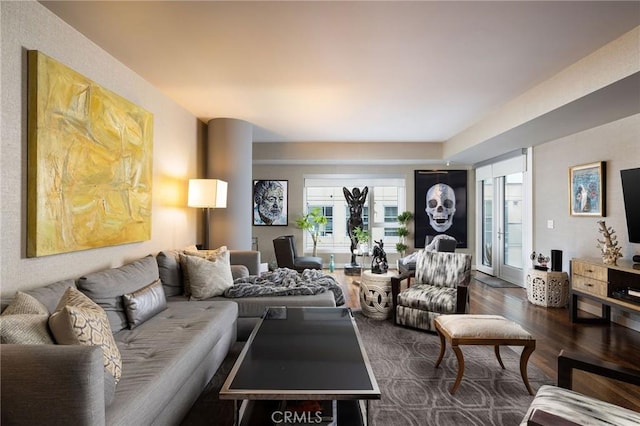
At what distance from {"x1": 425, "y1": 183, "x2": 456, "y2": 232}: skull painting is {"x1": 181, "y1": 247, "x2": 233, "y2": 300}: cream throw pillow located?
5085mm

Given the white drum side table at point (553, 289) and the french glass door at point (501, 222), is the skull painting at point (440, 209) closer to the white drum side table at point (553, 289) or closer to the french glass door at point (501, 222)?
the french glass door at point (501, 222)

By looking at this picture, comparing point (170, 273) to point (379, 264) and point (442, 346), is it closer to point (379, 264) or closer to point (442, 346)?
point (379, 264)

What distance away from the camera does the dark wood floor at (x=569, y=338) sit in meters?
2.25

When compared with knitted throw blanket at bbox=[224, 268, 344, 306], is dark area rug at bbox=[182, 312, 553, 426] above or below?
below

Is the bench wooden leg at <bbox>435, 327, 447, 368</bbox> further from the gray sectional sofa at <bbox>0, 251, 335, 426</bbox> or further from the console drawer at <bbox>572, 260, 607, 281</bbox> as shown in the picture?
the console drawer at <bbox>572, 260, 607, 281</bbox>

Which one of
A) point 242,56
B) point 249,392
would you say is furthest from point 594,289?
point 242,56

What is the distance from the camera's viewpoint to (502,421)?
6.22ft

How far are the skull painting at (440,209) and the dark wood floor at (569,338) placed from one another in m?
2.17

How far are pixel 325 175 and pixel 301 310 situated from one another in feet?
15.2

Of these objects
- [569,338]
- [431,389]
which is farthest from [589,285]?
[431,389]

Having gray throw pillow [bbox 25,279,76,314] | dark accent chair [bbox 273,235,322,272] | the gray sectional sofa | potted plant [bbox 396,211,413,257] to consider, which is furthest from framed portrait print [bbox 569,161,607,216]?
gray throw pillow [bbox 25,279,76,314]

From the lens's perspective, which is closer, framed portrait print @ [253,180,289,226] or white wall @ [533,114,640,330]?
white wall @ [533,114,640,330]

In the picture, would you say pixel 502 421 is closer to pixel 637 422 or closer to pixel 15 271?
pixel 637 422

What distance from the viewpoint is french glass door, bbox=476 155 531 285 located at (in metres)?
5.57
